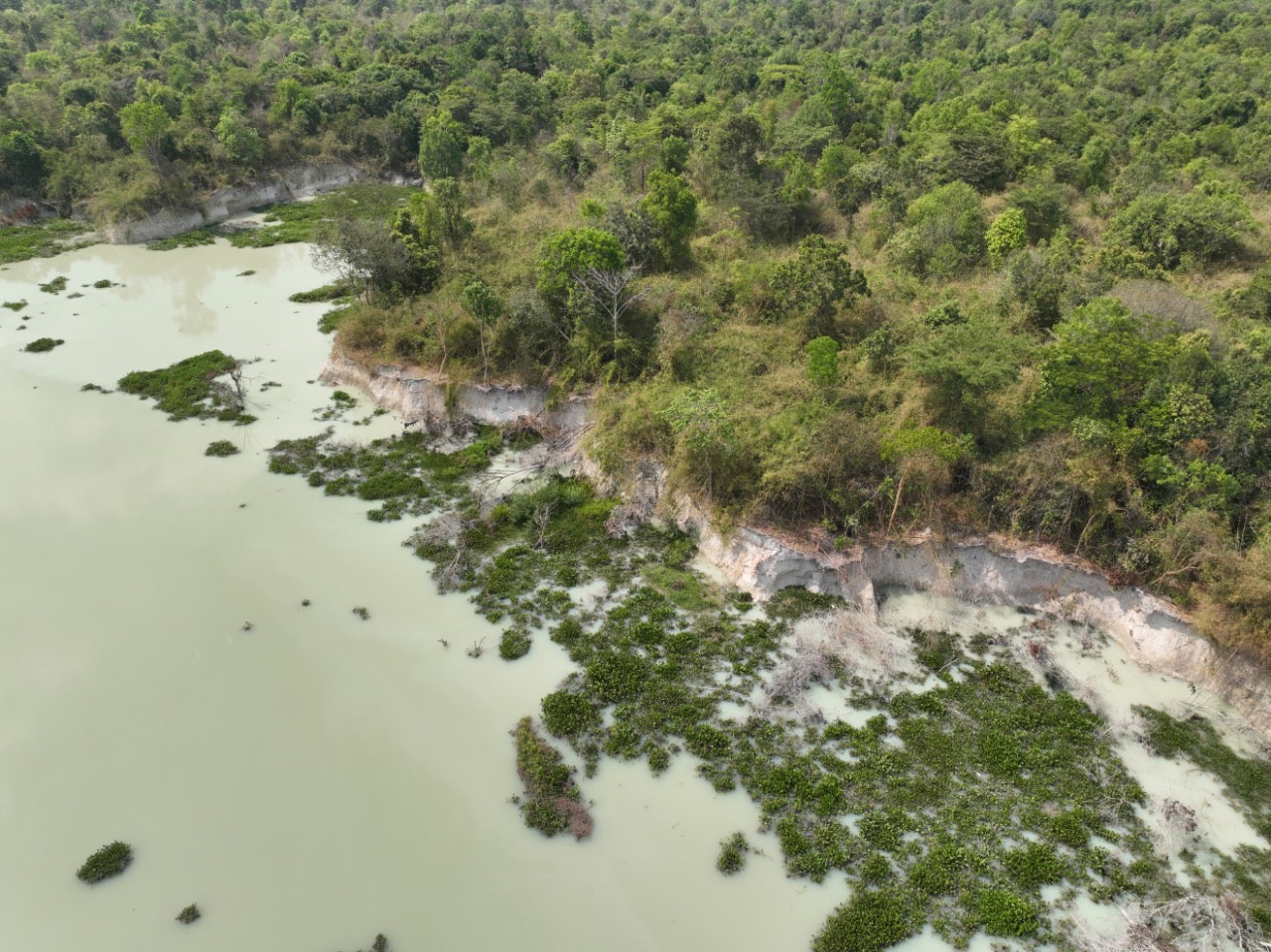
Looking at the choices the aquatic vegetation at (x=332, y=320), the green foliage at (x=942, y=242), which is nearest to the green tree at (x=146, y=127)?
the aquatic vegetation at (x=332, y=320)

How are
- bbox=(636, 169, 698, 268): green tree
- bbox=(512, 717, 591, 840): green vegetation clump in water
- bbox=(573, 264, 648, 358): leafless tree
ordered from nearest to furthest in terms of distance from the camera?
bbox=(512, 717, 591, 840): green vegetation clump in water → bbox=(573, 264, 648, 358): leafless tree → bbox=(636, 169, 698, 268): green tree

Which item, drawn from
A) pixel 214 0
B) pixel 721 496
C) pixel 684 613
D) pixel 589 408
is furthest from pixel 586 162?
pixel 214 0

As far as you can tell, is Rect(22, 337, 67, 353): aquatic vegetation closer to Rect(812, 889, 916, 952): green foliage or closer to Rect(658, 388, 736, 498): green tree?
Rect(658, 388, 736, 498): green tree

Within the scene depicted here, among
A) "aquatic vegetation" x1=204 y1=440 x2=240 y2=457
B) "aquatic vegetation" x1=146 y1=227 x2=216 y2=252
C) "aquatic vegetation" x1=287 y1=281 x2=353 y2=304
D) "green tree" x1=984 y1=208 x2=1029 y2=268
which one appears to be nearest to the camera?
"aquatic vegetation" x1=204 y1=440 x2=240 y2=457

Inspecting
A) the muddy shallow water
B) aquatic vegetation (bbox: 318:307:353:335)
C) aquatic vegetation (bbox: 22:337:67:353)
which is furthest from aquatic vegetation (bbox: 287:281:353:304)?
the muddy shallow water

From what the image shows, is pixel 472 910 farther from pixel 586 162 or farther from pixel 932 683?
pixel 586 162

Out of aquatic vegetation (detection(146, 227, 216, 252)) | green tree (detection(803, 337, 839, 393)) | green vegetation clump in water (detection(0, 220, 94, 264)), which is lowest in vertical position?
aquatic vegetation (detection(146, 227, 216, 252))
